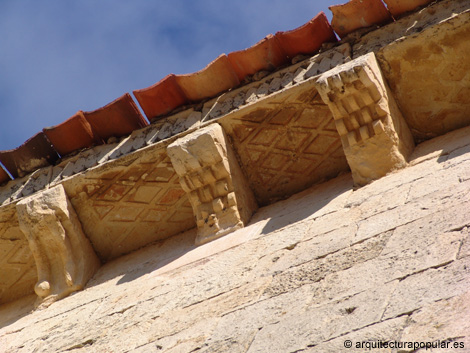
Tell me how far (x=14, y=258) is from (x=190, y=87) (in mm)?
1716

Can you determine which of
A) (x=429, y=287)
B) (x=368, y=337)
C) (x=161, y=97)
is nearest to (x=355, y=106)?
(x=161, y=97)

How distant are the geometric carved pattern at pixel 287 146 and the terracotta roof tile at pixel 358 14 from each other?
20.7 inches

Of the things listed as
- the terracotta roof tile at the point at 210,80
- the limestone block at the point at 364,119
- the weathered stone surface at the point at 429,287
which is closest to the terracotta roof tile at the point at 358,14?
the limestone block at the point at 364,119

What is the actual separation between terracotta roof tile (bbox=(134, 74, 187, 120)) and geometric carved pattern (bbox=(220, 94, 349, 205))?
467 mm

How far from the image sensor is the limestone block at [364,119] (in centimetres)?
393

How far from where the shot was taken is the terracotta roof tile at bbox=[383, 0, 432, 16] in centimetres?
423

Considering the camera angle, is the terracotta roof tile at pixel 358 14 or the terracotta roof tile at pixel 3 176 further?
the terracotta roof tile at pixel 3 176

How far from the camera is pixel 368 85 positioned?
3.92 meters

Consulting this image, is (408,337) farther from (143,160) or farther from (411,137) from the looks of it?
(143,160)

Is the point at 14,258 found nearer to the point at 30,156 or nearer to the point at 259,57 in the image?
the point at 30,156

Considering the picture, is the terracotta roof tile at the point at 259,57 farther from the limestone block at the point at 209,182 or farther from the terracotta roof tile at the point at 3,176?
the terracotta roof tile at the point at 3,176

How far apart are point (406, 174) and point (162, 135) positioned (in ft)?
5.49

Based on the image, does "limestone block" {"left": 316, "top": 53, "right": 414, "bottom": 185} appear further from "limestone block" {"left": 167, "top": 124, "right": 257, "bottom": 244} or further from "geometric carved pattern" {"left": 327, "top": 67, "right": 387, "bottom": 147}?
"limestone block" {"left": 167, "top": 124, "right": 257, "bottom": 244}

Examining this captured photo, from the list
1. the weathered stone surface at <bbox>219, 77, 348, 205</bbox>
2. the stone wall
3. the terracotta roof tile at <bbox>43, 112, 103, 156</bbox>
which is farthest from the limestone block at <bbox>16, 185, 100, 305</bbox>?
the weathered stone surface at <bbox>219, 77, 348, 205</bbox>
